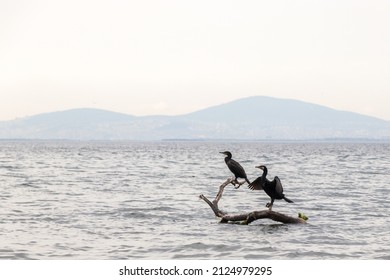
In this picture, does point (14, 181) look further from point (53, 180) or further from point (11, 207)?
point (11, 207)

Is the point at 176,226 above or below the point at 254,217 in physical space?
below

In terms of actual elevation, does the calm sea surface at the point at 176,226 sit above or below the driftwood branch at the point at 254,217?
below

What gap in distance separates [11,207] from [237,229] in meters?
12.1

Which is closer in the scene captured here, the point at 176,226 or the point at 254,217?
the point at 254,217

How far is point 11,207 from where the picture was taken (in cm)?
3136

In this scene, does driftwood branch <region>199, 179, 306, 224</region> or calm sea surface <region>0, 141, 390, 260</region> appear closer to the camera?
calm sea surface <region>0, 141, 390, 260</region>

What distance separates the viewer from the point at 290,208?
32.7 m

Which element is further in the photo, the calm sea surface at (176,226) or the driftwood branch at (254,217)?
the driftwood branch at (254,217)

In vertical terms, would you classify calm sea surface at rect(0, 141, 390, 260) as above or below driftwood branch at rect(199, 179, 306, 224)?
below

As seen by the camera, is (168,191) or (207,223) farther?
(168,191)
